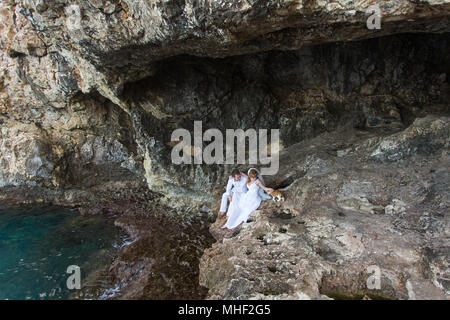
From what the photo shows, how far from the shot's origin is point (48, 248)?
838cm

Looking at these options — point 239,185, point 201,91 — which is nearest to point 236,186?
point 239,185

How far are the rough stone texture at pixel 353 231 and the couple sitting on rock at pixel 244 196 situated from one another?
271mm

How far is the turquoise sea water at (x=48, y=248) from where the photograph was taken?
685cm

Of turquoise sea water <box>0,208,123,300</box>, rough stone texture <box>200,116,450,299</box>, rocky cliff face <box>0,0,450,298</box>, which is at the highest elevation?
rocky cliff face <box>0,0,450,298</box>

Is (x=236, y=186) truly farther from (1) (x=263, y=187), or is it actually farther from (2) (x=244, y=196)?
(1) (x=263, y=187)

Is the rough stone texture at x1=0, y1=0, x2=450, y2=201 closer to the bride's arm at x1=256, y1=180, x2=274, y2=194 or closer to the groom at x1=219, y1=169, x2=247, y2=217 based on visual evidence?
the groom at x1=219, y1=169, x2=247, y2=217

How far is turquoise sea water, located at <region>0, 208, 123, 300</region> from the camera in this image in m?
6.85

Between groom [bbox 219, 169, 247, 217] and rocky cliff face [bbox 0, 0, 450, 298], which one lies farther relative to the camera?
groom [bbox 219, 169, 247, 217]

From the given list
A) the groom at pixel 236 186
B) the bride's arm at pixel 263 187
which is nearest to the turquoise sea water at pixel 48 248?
the groom at pixel 236 186

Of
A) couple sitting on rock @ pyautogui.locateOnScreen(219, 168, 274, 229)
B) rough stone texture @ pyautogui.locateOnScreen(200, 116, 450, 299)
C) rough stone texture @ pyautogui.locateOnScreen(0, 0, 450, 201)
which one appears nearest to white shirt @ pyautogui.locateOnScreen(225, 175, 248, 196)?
couple sitting on rock @ pyautogui.locateOnScreen(219, 168, 274, 229)

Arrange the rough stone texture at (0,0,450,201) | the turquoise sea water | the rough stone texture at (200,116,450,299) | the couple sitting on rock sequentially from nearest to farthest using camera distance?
the rough stone texture at (200,116,450,299) < the rough stone texture at (0,0,450,201) < the turquoise sea water < the couple sitting on rock

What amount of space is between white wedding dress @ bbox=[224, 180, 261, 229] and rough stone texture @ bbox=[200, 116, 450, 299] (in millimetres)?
253
